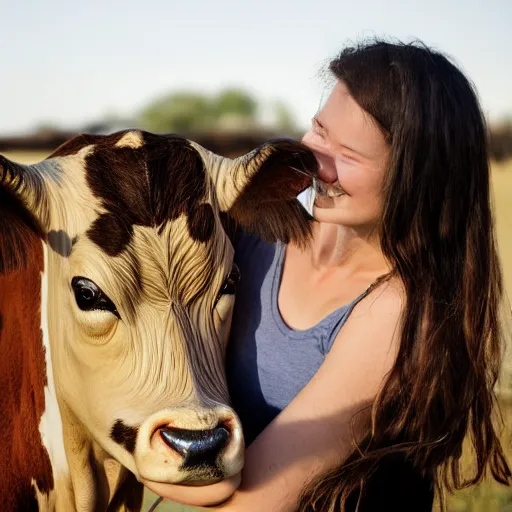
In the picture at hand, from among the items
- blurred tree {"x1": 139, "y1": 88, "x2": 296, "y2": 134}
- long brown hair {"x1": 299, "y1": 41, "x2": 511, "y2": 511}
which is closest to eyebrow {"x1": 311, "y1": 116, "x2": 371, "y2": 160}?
long brown hair {"x1": 299, "y1": 41, "x2": 511, "y2": 511}

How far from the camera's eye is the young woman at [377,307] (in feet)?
9.46

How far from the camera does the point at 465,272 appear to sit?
10.3 feet

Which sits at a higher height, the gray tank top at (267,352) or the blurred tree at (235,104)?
the gray tank top at (267,352)

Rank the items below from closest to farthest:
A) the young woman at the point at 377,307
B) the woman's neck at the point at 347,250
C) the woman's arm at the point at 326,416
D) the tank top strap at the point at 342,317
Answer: the woman's arm at the point at 326,416, the young woman at the point at 377,307, the tank top strap at the point at 342,317, the woman's neck at the point at 347,250

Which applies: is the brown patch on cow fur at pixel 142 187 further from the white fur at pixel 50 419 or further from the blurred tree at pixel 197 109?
the blurred tree at pixel 197 109

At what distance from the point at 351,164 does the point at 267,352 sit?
76 cm

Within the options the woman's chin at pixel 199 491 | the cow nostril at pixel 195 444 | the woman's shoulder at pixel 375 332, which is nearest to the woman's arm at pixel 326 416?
the woman's shoulder at pixel 375 332

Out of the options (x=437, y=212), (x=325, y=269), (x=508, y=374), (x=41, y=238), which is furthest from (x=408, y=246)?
(x=508, y=374)

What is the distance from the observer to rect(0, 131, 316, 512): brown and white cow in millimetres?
2484

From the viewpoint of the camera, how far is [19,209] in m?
2.72

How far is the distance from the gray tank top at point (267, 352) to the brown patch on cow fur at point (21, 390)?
722mm

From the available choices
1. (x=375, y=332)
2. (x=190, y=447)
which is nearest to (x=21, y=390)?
(x=190, y=447)

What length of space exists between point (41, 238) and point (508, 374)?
3.93 metres

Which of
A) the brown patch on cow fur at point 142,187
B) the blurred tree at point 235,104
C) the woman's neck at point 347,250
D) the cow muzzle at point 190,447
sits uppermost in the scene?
the brown patch on cow fur at point 142,187
